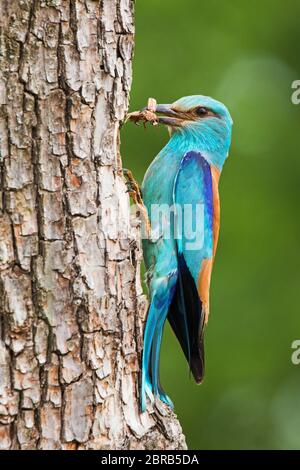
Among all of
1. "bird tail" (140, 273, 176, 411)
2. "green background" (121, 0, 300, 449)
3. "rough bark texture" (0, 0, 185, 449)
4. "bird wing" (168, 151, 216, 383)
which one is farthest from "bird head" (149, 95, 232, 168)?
"green background" (121, 0, 300, 449)

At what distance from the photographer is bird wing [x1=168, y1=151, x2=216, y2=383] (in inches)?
203

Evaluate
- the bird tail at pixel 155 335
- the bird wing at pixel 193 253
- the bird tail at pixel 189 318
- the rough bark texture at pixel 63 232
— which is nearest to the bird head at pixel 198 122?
the bird wing at pixel 193 253

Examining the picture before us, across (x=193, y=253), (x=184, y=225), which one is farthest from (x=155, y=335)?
(x=184, y=225)

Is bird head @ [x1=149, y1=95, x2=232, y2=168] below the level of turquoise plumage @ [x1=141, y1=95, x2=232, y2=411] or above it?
above

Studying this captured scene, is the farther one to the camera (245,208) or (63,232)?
(245,208)

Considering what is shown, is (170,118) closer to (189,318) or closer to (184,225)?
(184,225)

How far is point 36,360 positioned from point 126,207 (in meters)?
0.88

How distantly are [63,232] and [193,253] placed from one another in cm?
132

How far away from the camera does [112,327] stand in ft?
14.4

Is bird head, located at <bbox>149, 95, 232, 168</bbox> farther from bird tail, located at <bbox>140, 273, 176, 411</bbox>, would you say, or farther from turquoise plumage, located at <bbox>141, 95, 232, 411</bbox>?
bird tail, located at <bbox>140, 273, 176, 411</bbox>

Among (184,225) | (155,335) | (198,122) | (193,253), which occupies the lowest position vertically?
(155,335)

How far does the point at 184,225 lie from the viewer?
17.8 feet

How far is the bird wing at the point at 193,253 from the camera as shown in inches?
203
